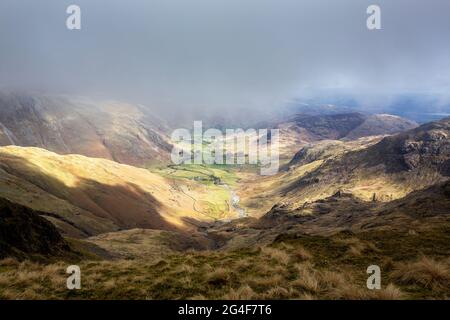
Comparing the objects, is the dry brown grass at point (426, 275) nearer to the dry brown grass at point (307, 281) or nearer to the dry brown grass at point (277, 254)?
the dry brown grass at point (307, 281)

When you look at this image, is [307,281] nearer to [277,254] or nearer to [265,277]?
[265,277]

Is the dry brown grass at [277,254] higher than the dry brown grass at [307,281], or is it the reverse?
the dry brown grass at [307,281]

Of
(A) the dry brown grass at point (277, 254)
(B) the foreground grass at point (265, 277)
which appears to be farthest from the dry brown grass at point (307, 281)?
(A) the dry brown grass at point (277, 254)

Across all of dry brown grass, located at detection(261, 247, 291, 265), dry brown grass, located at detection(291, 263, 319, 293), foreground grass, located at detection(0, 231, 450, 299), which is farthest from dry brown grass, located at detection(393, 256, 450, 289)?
dry brown grass, located at detection(261, 247, 291, 265)

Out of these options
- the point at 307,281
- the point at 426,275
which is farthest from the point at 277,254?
the point at 426,275

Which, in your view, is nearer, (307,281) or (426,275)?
(426,275)
